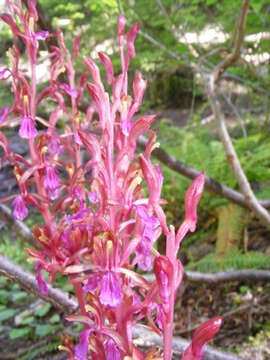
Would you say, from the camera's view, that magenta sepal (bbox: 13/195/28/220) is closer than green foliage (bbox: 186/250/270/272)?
Yes

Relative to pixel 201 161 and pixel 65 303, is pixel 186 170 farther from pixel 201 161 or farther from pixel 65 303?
pixel 201 161

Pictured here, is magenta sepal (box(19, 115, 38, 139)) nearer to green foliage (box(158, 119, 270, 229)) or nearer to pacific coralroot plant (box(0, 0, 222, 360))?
pacific coralroot plant (box(0, 0, 222, 360))

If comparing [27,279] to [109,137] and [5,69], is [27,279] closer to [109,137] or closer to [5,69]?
[5,69]

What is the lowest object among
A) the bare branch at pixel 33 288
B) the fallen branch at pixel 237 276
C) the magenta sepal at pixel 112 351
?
the fallen branch at pixel 237 276

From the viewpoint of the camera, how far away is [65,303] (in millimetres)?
1569

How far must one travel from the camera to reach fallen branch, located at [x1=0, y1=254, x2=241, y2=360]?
1.44m

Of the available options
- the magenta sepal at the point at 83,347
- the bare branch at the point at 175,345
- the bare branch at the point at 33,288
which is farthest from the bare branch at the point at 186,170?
the magenta sepal at the point at 83,347

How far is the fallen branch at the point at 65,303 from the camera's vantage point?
1.44m

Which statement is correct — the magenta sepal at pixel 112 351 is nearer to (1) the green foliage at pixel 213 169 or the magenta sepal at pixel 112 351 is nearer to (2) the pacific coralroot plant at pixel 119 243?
(2) the pacific coralroot plant at pixel 119 243

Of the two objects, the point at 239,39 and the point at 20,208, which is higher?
the point at 239,39

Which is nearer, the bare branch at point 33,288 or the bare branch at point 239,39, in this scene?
the bare branch at point 33,288

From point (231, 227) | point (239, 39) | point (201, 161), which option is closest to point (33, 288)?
point (239, 39)

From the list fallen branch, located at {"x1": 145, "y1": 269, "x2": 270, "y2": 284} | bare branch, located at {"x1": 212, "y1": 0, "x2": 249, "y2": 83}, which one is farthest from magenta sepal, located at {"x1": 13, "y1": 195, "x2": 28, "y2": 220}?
bare branch, located at {"x1": 212, "y1": 0, "x2": 249, "y2": 83}

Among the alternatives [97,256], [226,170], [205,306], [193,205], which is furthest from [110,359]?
[226,170]
